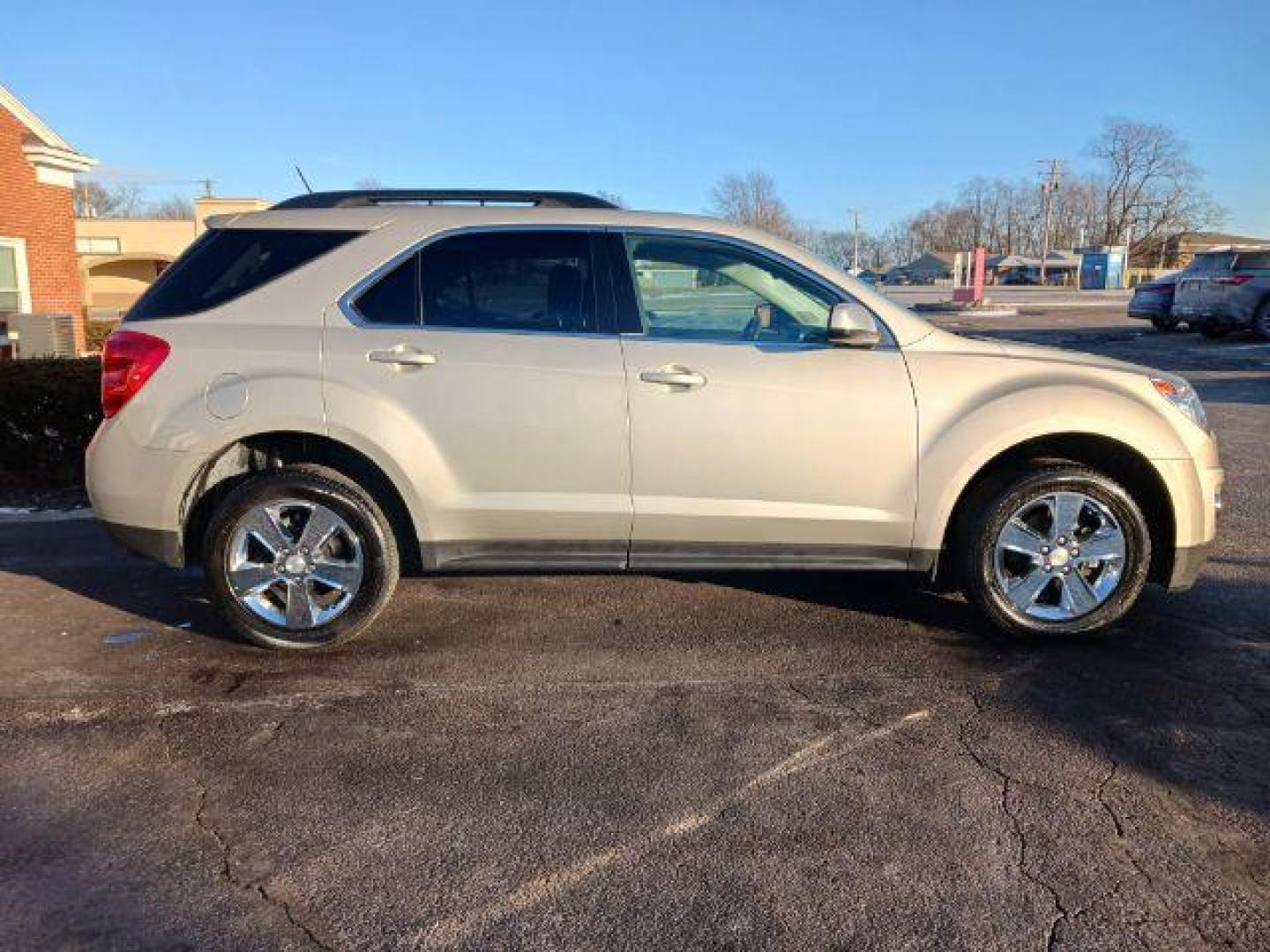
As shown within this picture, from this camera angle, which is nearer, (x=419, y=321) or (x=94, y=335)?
(x=419, y=321)

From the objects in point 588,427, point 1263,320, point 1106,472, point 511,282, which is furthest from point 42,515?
point 1263,320

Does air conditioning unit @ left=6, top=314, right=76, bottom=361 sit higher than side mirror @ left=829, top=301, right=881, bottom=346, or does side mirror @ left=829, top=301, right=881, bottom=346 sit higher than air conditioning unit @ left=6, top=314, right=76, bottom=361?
side mirror @ left=829, top=301, right=881, bottom=346

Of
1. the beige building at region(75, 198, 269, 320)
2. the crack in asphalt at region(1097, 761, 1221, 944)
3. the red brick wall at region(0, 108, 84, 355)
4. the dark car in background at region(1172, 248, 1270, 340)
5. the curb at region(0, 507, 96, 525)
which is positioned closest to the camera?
the crack in asphalt at region(1097, 761, 1221, 944)

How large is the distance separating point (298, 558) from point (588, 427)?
1.38 m

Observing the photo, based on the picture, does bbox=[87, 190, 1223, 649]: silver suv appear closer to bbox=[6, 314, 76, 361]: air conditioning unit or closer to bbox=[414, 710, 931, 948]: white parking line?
bbox=[414, 710, 931, 948]: white parking line

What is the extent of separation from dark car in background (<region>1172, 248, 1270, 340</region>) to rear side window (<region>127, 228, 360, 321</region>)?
66.8ft

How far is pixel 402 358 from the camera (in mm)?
4141

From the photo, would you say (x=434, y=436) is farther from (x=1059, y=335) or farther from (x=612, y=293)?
(x=1059, y=335)

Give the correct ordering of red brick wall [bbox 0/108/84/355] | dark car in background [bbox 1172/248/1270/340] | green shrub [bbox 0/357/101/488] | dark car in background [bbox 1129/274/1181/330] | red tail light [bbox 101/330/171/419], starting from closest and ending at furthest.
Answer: red tail light [bbox 101/330/171/419] → green shrub [bbox 0/357/101/488] → red brick wall [bbox 0/108/84/355] → dark car in background [bbox 1172/248/1270/340] → dark car in background [bbox 1129/274/1181/330]

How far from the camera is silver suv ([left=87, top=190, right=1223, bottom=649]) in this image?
164 inches

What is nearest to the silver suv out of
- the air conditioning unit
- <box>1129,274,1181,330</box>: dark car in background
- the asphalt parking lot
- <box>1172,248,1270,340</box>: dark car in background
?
the asphalt parking lot

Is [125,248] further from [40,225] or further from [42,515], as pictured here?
[42,515]

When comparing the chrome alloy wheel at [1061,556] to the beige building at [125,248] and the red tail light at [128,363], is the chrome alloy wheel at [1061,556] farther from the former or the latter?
the beige building at [125,248]

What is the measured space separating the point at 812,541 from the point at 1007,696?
1016 millimetres
